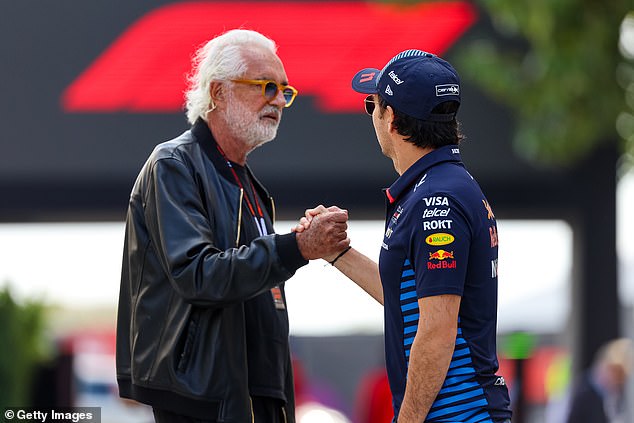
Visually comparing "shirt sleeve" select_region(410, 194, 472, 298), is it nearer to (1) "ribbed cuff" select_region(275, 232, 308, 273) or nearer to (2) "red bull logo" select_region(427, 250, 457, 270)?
(2) "red bull logo" select_region(427, 250, 457, 270)

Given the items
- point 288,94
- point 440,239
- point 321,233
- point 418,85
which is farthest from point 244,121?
point 440,239

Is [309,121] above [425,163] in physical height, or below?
above

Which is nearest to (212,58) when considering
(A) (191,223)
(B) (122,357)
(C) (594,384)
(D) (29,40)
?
(A) (191,223)

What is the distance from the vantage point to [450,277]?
10.6ft

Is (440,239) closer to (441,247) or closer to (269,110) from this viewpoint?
(441,247)

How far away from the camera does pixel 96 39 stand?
1226 cm

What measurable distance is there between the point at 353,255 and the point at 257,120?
2.02ft

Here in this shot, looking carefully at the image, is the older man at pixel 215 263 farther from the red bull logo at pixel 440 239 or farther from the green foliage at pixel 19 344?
the green foliage at pixel 19 344

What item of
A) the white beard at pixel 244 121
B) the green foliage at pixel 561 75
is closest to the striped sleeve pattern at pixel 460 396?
the white beard at pixel 244 121

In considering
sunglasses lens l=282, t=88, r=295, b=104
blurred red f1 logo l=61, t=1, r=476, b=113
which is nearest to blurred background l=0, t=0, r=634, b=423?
blurred red f1 logo l=61, t=1, r=476, b=113

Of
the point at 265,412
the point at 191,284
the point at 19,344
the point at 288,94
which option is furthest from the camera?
the point at 19,344

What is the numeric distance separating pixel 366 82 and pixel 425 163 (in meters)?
0.44

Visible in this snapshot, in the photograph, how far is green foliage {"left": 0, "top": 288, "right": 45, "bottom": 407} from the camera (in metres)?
9.39

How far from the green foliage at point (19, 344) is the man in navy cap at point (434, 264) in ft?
20.9
